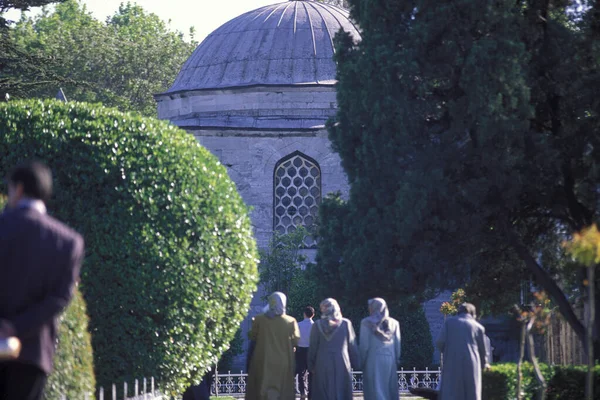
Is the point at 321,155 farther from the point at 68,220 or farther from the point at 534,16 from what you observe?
the point at 68,220

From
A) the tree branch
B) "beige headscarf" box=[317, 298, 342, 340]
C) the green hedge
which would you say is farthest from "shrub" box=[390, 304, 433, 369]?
"beige headscarf" box=[317, 298, 342, 340]

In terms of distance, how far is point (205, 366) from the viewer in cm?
1192

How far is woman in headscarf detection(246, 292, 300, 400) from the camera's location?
11.4 metres

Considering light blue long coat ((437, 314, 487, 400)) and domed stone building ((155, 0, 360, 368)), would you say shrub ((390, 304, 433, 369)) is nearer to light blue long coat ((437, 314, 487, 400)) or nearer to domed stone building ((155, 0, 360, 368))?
domed stone building ((155, 0, 360, 368))

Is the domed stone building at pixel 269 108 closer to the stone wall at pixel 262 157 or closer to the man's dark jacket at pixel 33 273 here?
the stone wall at pixel 262 157

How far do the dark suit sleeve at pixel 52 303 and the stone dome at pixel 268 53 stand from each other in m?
24.9

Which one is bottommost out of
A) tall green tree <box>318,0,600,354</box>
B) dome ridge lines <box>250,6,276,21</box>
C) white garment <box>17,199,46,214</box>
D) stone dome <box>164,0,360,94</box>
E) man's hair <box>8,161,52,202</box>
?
white garment <box>17,199,46,214</box>

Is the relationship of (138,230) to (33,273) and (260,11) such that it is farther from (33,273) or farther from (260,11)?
(260,11)

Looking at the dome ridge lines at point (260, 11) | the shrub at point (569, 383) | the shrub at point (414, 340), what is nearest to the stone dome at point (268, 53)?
the dome ridge lines at point (260, 11)

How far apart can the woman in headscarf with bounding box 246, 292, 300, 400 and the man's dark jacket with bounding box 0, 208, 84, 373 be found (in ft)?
20.9

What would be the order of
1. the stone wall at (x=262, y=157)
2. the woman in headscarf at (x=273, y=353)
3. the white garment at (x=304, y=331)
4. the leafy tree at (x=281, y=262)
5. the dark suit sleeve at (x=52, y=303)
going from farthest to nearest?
the stone wall at (x=262, y=157) < the leafy tree at (x=281, y=262) < the white garment at (x=304, y=331) < the woman in headscarf at (x=273, y=353) < the dark suit sleeve at (x=52, y=303)

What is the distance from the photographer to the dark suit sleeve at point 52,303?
4926mm

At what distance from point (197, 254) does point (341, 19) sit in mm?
22889

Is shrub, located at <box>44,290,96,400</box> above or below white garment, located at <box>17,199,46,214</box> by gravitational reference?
below
